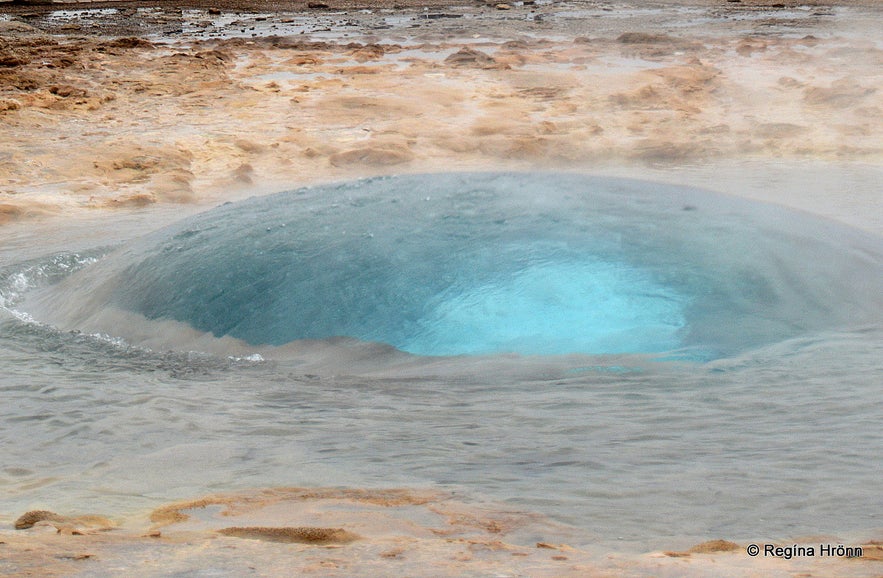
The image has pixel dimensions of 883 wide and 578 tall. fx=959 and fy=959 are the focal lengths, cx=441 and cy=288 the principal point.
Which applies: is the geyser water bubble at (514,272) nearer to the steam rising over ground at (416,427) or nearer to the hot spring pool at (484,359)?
the hot spring pool at (484,359)

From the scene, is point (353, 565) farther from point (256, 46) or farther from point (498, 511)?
point (256, 46)

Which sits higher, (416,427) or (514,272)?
(514,272)

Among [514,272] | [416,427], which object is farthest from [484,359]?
[416,427]

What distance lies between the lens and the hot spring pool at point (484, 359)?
2.28 m

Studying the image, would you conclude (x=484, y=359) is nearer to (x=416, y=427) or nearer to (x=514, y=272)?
(x=514, y=272)

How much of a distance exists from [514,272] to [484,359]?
12.6 inches

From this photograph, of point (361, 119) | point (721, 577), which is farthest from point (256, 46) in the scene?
point (721, 577)

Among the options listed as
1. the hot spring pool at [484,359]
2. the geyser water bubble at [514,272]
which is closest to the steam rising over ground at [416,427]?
the hot spring pool at [484,359]

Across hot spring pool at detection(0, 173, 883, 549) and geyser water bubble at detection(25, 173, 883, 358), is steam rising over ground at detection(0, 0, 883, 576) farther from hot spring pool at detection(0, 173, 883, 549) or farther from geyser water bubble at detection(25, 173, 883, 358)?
geyser water bubble at detection(25, 173, 883, 358)

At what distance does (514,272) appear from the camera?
3131mm

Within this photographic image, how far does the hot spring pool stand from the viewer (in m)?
2.28

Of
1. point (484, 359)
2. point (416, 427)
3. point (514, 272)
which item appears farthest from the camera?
point (514, 272)

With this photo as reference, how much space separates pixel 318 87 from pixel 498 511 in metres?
8.62

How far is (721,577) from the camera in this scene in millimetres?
1573
